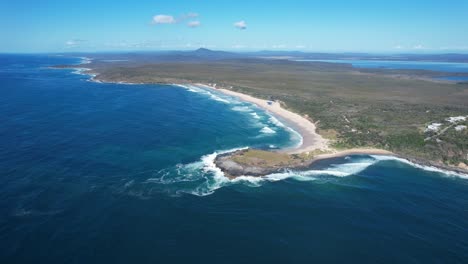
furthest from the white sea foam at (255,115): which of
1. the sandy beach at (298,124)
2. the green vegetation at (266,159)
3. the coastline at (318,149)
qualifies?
the green vegetation at (266,159)

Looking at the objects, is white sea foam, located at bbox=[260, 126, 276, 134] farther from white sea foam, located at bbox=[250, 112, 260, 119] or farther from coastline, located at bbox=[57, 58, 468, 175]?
white sea foam, located at bbox=[250, 112, 260, 119]

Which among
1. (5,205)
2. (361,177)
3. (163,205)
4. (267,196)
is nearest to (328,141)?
(361,177)

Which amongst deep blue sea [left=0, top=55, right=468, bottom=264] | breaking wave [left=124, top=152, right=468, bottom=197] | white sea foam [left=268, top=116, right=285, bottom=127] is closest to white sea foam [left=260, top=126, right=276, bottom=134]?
deep blue sea [left=0, top=55, right=468, bottom=264]

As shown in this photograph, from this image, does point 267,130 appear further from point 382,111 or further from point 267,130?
point 382,111

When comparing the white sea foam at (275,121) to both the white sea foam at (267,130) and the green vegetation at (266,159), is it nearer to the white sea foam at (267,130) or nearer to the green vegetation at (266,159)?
the white sea foam at (267,130)

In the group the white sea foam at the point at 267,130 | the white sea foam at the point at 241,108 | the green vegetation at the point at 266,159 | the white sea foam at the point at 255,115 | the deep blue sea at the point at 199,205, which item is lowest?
the deep blue sea at the point at 199,205

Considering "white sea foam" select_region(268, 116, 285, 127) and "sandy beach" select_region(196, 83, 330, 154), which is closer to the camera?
"sandy beach" select_region(196, 83, 330, 154)

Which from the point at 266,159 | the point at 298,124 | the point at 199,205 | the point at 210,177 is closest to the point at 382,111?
the point at 298,124

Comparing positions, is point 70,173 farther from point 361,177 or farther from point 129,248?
point 361,177
